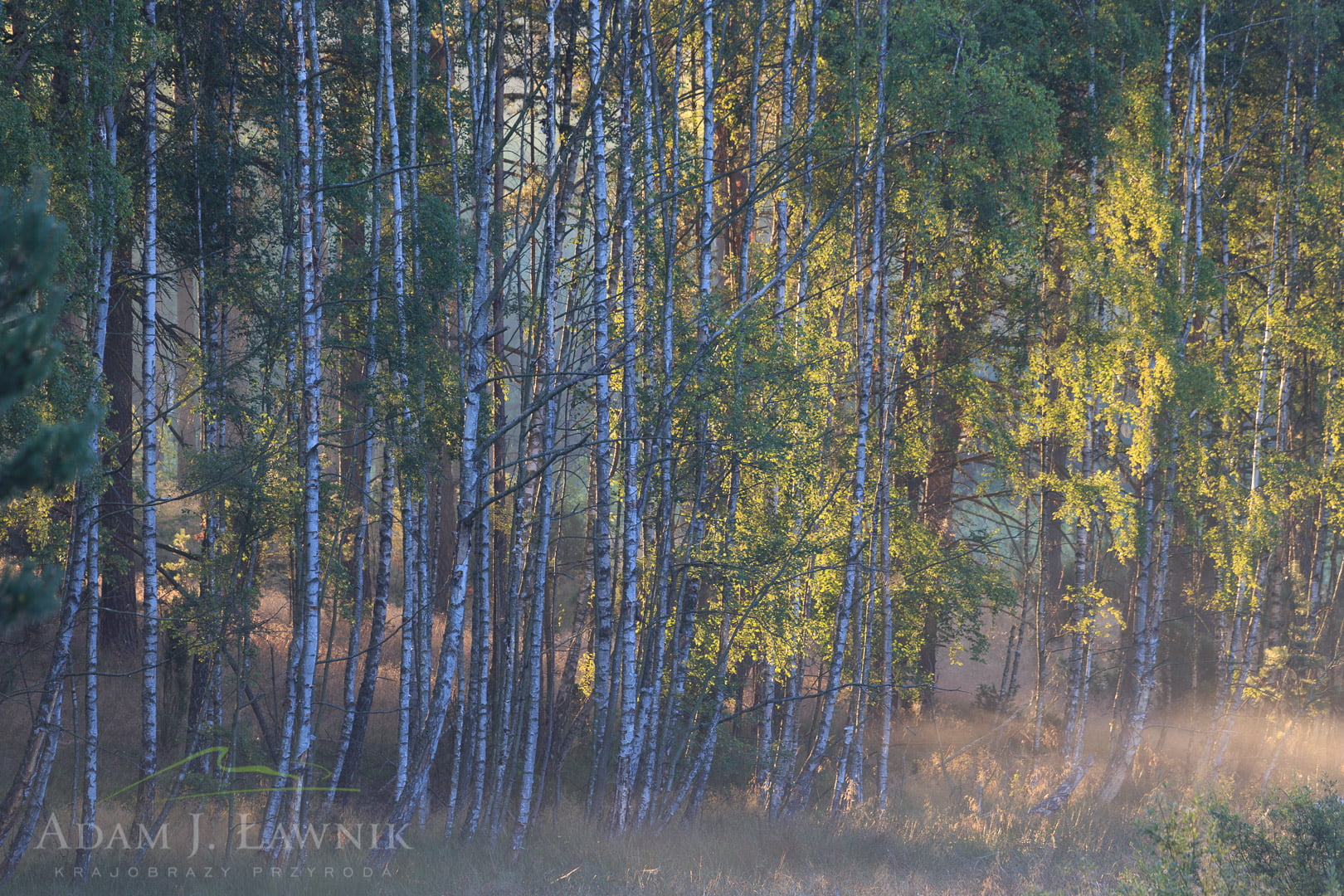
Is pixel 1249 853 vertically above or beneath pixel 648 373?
beneath

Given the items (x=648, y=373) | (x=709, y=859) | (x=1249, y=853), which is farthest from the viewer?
(x=648, y=373)

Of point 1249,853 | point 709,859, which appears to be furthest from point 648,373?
point 1249,853

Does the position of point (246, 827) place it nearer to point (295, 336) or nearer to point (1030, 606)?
point (295, 336)

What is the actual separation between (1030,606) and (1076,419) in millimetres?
6058

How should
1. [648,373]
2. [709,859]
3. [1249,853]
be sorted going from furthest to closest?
[648,373] < [709,859] < [1249,853]

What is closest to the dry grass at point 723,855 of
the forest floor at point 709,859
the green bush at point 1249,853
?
the forest floor at point 709,859

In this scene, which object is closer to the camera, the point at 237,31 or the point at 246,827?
the point at 246,827

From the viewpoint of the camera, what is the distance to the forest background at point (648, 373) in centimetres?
883

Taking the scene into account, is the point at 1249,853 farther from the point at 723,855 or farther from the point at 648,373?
the point at 648,373

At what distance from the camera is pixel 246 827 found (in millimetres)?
9484

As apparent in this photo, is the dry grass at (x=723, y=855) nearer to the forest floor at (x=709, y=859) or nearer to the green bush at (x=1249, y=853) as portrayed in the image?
the forest floor at (x=709, y=859)


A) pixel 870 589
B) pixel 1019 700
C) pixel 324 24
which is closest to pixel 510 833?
pixel 870 589

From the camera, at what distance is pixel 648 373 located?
9648 mm

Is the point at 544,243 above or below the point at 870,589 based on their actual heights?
above
